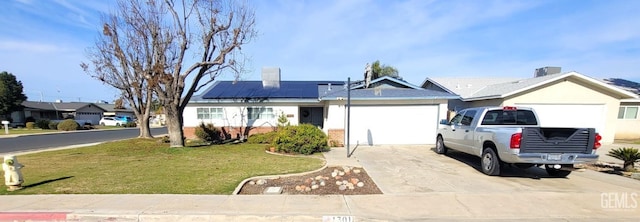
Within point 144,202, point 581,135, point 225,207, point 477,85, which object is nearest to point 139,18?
point 144,202

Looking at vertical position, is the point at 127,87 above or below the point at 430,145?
above

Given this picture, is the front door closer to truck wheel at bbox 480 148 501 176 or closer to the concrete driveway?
the concrete driveway

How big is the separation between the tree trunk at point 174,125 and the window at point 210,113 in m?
3.46

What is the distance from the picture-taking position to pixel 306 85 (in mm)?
18406

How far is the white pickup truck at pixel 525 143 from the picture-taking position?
557 centimetres

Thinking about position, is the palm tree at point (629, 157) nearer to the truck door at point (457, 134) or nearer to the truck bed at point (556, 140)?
the truck bed at point (556, 140)

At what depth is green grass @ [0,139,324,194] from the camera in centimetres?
532

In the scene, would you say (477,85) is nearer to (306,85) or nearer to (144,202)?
(306,85)

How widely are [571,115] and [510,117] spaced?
9.24 metres

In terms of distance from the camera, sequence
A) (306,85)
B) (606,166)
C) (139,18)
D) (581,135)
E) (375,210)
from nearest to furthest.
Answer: (375,210) → (581,135) → (606,166) → (139,18) → (306,85)

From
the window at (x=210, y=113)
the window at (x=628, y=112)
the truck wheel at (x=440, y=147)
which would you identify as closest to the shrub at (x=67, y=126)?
the window at (x=210, y=113)

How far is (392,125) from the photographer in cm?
1235

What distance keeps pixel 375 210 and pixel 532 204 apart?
299 centimetres

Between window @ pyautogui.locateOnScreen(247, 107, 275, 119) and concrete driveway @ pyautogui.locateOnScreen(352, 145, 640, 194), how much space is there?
27.2 feet
